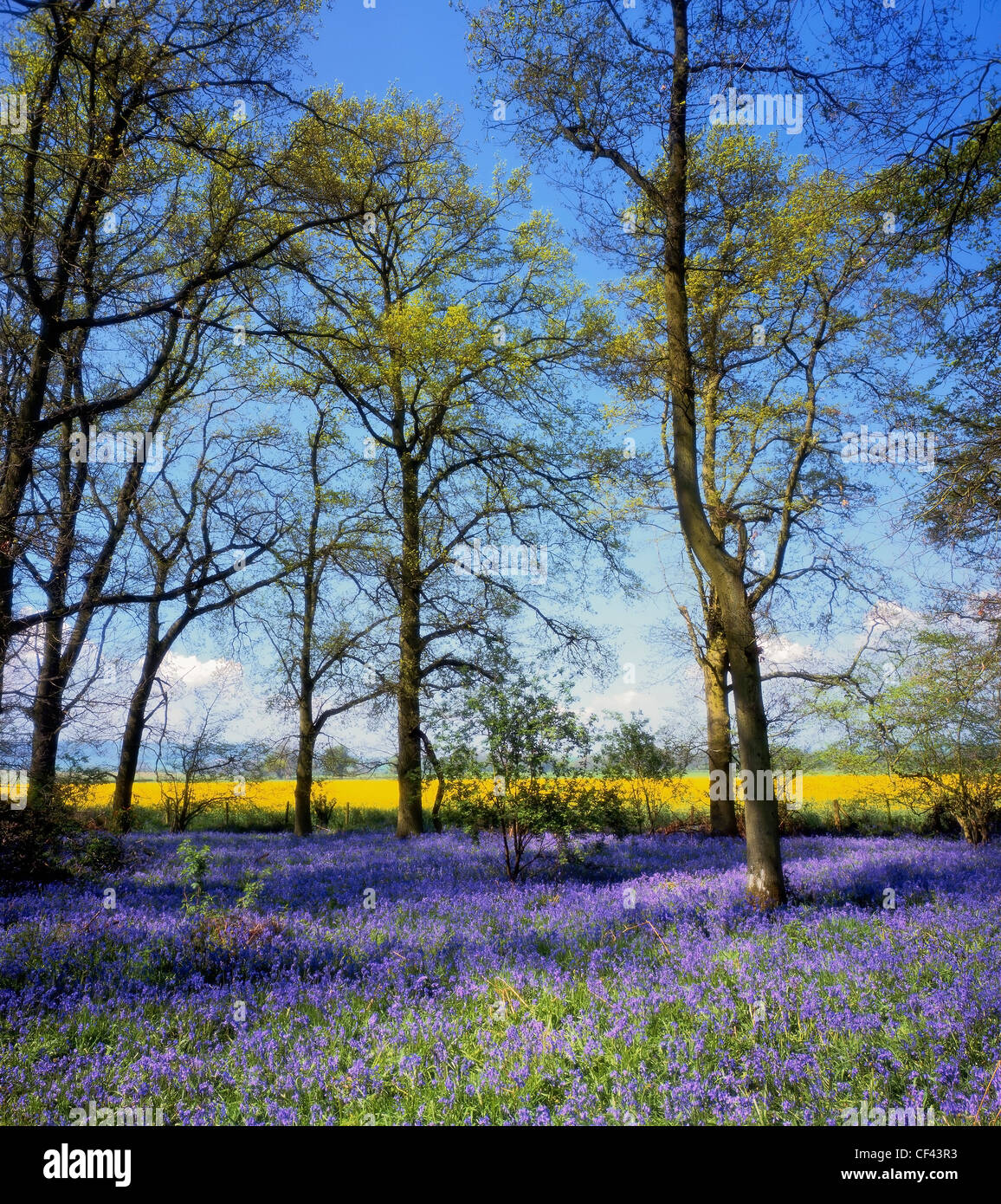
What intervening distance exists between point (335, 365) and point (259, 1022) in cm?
1491

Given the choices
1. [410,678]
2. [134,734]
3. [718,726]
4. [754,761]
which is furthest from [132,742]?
[754,761]

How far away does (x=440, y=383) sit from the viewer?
16828mm

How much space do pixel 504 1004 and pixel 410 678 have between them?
10.8 meters

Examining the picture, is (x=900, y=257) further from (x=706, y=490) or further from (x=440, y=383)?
(x=440, y=383)

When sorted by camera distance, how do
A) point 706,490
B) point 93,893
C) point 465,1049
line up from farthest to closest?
1. point 706,490
2. point 93,893
3. point 465,1049

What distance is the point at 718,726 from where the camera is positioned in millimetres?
16453

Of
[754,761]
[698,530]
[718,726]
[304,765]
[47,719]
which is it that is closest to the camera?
[754,761]

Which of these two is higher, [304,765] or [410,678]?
[410,678]

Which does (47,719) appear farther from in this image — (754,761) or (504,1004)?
(754,761)

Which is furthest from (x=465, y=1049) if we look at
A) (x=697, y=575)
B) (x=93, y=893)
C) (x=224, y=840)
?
(x=697, y=575)

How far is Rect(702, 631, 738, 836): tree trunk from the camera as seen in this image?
16.4 metres

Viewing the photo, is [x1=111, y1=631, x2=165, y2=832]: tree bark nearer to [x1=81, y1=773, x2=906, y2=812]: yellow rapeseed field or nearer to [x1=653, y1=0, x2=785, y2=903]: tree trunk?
[x1=81, y1=773, x2=906, y2=812]: yellow rapeseed field

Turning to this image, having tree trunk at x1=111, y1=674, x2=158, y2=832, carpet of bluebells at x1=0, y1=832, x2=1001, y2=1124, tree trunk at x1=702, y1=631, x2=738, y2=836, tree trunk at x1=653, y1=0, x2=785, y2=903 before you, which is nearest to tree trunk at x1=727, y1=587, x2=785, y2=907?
tree trunk at x1=653, y1=0, x2=785, y2=903

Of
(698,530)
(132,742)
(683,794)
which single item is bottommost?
(683,794)
